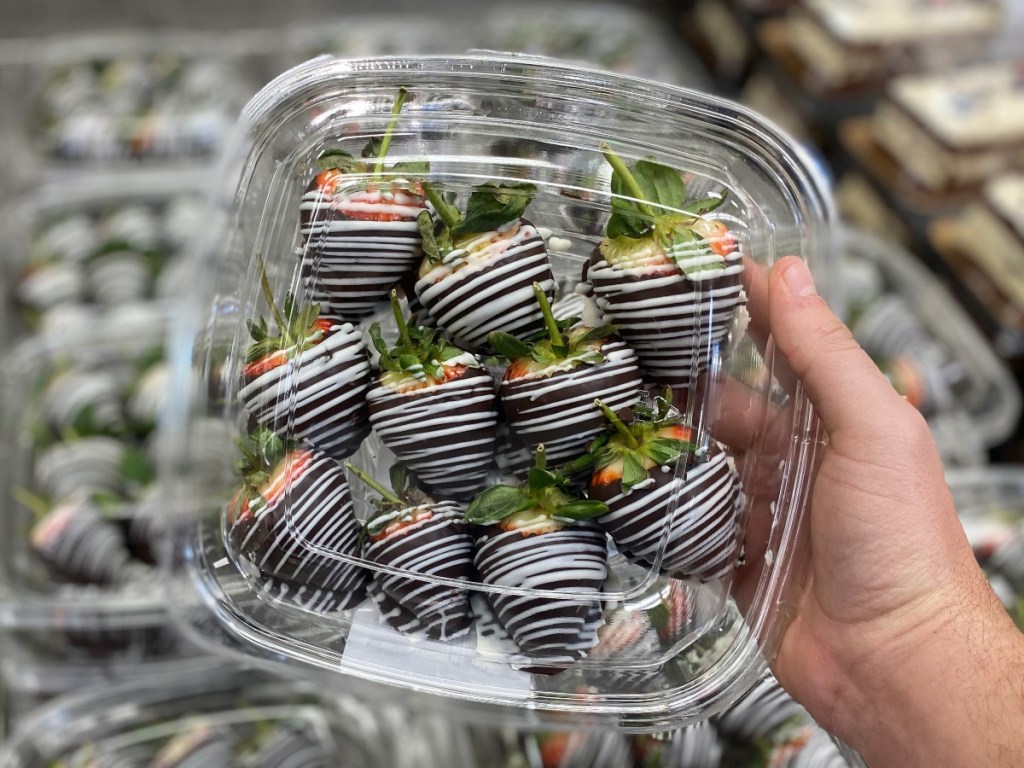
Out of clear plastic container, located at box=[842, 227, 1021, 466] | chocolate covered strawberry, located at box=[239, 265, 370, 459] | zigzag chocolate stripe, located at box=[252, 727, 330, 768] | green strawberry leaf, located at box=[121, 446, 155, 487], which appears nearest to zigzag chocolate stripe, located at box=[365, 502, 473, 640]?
chocolate covered strawberry, located at box=[239, 265, 370, 459]

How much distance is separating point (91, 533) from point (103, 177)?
113 centimetres

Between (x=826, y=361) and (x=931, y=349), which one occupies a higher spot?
(x=931, y=349)

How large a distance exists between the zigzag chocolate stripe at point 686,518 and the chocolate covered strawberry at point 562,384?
0.06 meters

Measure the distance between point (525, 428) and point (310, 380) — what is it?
7.4 inches

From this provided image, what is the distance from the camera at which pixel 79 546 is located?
1416mm

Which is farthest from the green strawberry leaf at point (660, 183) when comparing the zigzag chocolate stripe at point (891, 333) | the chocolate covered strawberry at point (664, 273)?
the zigzag chocolate stripe at point (891, 333)

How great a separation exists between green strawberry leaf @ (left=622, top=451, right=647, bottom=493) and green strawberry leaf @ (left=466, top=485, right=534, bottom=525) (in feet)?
0.26

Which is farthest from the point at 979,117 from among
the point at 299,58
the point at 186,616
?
the point at 186,616

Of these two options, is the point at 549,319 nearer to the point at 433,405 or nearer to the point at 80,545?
the point at 433,405

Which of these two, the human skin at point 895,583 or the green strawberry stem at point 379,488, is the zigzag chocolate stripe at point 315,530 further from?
the human skin at point 895,583

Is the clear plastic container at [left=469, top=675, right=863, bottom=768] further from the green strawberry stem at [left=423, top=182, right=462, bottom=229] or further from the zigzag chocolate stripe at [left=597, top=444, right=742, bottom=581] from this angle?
the green strawberry stem at [left=423, top=182, right=462, bottom=229]

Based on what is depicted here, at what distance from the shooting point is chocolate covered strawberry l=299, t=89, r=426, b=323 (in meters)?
0.76

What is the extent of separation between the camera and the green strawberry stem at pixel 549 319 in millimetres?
719

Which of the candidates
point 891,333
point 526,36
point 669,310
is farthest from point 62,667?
point 526,36
